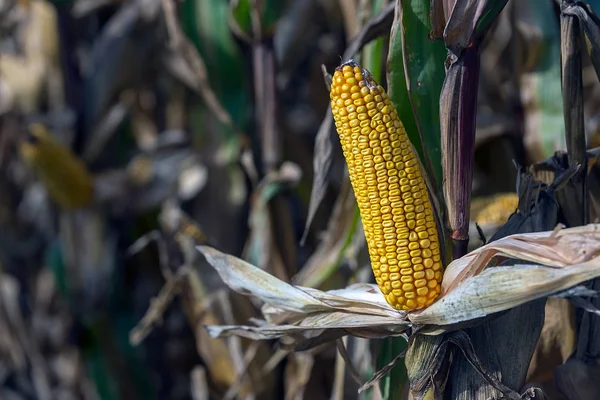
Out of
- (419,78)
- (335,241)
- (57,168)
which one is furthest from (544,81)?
(57,168)

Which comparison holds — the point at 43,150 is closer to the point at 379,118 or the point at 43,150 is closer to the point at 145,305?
the point at 145,305

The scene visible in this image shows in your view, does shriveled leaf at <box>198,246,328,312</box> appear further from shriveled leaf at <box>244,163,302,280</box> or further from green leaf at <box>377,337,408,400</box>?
shriveled leaf at <box>244,163,302,280</box>

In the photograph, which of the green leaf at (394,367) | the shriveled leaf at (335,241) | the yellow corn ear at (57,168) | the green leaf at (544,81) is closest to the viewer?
the green leaf at (394,367)

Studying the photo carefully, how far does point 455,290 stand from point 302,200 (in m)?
0.97

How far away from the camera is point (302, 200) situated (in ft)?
5.49

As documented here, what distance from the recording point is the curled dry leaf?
0.67 metres

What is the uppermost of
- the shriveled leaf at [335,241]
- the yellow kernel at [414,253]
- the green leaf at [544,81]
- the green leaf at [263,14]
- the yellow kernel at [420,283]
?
the green leaf at [263,14]

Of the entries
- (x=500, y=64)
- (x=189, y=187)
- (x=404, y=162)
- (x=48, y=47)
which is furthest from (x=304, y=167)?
(x=404, y=162)

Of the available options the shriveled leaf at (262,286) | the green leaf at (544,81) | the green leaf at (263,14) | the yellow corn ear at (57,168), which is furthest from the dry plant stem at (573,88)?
the yellow corn ear at (57,168)

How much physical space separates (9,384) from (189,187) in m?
0.95

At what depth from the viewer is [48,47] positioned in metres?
1.79

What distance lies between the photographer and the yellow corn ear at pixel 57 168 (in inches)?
64.3

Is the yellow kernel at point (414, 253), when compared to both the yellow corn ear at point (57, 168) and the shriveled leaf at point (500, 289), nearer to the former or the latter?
the shriveled leaf at point (500, 289)

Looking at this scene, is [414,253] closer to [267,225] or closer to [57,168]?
[267,225]
